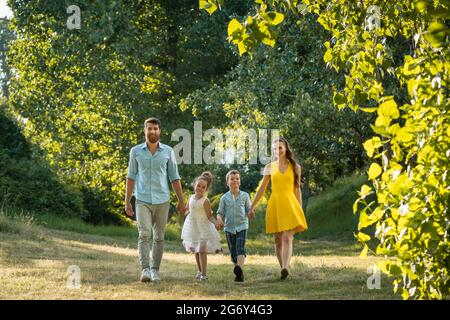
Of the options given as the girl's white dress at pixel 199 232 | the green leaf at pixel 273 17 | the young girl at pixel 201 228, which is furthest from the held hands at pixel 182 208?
the green leaf at pixel 273 17

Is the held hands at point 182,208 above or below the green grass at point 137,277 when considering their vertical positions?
above

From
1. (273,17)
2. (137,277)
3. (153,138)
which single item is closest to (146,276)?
(137,277)

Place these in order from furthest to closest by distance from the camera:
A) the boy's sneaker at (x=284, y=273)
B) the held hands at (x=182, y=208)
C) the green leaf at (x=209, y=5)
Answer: the boy's sneaker at (x=284, y=273)
the held hands at (x=182, y=208)
the green leaf at (x=209, y=5)

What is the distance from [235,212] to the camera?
11.6m

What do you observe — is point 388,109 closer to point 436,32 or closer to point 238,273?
point 436,32

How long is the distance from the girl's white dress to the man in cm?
56

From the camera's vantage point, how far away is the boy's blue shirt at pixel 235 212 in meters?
11.6

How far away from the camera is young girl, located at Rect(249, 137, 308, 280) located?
36.9ft

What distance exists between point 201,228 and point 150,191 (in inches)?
45.0

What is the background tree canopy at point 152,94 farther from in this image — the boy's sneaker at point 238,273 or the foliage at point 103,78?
the boy's sneaker at point 238,273

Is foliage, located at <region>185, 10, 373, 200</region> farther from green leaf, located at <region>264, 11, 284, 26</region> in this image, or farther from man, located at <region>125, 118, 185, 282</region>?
green leaf, located at <region>264, 11, 284, 26</region>
